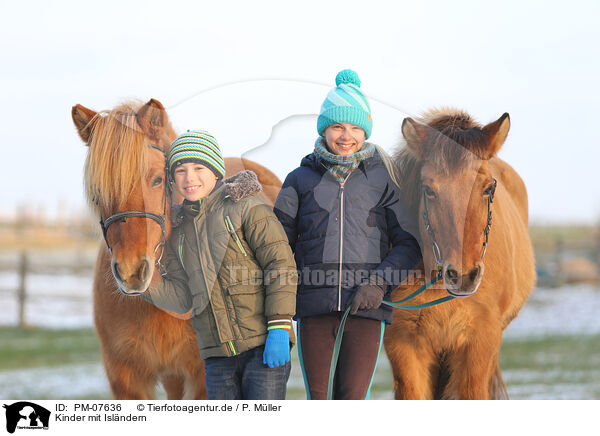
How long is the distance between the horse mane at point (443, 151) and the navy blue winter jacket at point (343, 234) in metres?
0.13

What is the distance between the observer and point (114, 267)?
2.67 metres

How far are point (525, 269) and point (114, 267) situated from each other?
3152 mm

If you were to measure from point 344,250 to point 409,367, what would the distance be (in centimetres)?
105

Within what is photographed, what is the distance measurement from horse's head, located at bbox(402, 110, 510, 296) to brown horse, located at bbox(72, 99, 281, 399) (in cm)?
112

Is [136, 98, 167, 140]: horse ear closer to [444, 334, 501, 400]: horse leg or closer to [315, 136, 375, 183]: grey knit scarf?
[315, 136, 375, 183]: grey knit scarf

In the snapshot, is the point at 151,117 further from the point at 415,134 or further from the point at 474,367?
the point at 474,367

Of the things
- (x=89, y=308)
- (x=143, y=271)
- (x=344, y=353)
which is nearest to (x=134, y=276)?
(x=143, y=271)

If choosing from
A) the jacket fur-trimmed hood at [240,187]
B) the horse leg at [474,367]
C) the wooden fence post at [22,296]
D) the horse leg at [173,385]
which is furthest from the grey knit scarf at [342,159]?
the wooden fence post at [22,296]

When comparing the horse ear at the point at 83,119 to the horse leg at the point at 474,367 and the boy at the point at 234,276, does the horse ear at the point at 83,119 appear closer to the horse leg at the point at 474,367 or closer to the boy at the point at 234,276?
the boy at the point at 234,276

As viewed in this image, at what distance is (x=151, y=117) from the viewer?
116 inches

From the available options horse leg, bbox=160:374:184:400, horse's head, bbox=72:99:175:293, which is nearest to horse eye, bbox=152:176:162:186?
horse's head, bbox=72:99:175:293

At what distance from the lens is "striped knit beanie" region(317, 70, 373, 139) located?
9.30 ft
